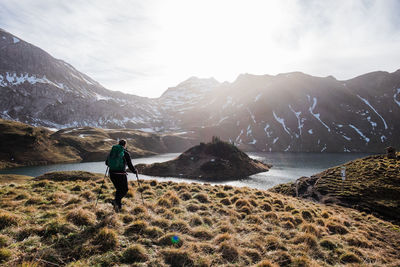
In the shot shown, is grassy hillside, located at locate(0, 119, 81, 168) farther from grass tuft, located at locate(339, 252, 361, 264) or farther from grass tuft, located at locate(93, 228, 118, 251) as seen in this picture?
grass tuft, located at locate(339, 252, 361, 264)

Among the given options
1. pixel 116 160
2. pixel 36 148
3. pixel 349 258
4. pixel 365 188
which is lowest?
pixel 36 148

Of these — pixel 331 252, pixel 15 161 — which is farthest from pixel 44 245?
pixel 15 161

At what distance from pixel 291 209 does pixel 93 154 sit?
18835 cm

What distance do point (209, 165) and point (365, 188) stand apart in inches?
3489

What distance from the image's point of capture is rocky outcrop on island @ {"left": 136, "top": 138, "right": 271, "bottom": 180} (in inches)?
4469

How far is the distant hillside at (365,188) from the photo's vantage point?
2861 centimetres

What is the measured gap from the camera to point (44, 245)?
5.84m

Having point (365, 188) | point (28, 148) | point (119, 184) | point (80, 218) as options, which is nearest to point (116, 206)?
point (119, 184)

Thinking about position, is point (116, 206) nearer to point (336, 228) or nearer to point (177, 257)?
point (177, 257)

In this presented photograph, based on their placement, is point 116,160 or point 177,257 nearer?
point 177,257

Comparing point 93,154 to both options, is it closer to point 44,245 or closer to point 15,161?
point 15,161

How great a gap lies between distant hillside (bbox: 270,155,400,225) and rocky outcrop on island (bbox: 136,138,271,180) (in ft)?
226

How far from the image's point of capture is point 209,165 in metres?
119

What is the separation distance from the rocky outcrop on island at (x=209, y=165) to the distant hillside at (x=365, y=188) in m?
69.0
